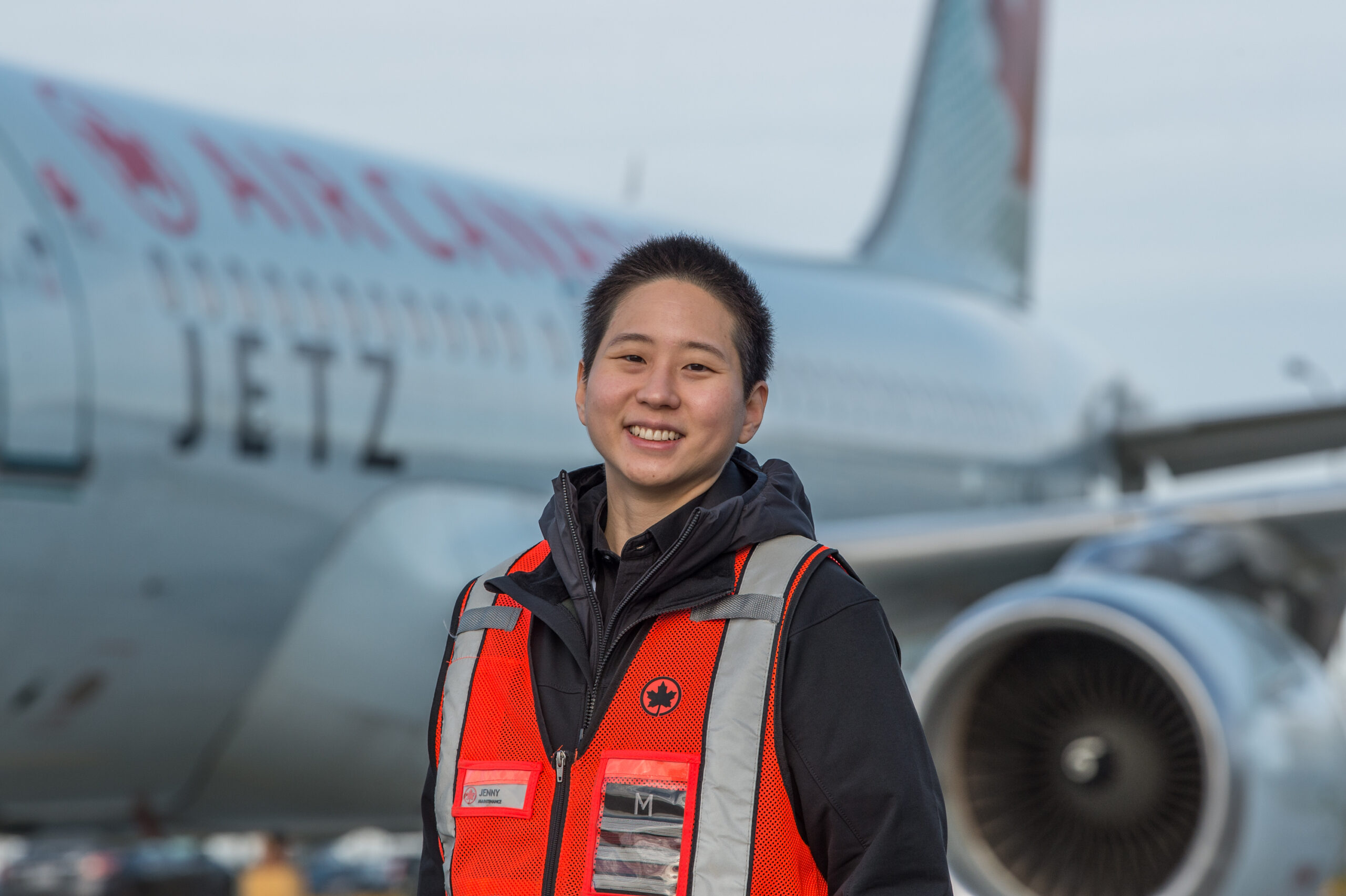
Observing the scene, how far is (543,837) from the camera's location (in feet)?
3.83

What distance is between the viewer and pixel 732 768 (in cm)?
110

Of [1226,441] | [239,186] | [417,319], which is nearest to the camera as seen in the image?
[239,186]

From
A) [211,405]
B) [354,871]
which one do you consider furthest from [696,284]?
[354,871]

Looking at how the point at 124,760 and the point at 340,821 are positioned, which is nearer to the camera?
the point at 124,760

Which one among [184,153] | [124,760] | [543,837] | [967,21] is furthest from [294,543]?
[967,21]

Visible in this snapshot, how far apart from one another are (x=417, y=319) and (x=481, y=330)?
31 centimetres

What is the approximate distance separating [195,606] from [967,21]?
322 inches

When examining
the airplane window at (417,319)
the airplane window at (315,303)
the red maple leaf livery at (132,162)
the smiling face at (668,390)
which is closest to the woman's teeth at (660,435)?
the smiling face at (668,390)

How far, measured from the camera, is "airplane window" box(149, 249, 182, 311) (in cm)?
402

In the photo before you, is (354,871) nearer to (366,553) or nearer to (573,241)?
(573,241)

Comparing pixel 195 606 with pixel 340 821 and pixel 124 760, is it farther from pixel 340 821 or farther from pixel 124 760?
pixel 340 821

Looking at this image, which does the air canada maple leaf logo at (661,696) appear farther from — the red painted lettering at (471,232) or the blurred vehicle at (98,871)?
the blurred vehicle at (98,871)

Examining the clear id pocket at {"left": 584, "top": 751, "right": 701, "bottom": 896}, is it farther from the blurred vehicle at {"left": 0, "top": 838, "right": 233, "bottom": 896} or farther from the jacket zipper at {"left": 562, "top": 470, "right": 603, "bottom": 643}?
the blurred vehicle at {"left": 0, "top": 838, "right": 233, "bottom": 896}

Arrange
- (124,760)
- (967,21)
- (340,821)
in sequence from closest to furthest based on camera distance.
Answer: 1. (124,760)
2. (340,821)
3. (967,21)
